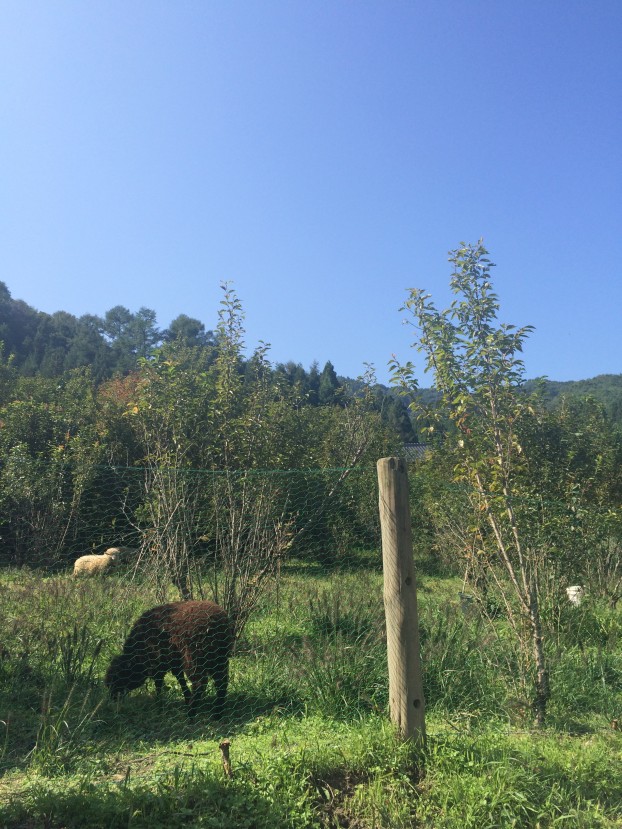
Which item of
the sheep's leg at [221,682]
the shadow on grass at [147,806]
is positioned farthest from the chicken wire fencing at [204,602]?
the shadow on grass at [147,806]

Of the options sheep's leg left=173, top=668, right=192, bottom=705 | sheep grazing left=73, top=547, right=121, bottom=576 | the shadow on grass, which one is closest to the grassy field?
the shadow on grass

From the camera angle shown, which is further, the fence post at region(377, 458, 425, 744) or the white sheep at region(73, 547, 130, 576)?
the white sheep at region(73, 547, 130, 576)

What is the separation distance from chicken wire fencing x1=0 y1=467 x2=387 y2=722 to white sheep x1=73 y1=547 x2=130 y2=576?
0.09 feet

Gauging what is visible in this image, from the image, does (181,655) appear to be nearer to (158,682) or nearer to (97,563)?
(158,682)

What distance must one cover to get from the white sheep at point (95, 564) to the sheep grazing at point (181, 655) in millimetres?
2262

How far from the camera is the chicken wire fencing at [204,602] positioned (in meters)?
4.46

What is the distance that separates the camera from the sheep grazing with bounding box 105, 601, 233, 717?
441 cm

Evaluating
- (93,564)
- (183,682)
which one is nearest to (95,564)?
(93,564)

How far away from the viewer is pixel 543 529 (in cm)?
491

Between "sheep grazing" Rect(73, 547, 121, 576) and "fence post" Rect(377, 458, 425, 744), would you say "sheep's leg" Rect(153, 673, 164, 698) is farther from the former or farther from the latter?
"sheep grazing" Rect(73, 547, 121, 576)

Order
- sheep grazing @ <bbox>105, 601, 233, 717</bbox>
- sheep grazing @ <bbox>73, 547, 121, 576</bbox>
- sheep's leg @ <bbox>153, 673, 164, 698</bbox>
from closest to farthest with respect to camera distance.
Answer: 1. sheep grazing @ <bbox>105, 601, 233, 717</bbox>
2. sheep's leg @ <bbox>153, 673, 164, 698</bbox>
3. sheep grazing @ <bbox>73, 547, 121, 576</bbox>

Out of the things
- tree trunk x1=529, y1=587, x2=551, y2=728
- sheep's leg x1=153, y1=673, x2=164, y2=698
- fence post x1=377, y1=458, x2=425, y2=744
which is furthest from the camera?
sheep's leg x1=153, y1=673, x2=164, y2=698

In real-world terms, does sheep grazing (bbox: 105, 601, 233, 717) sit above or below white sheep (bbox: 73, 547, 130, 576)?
below

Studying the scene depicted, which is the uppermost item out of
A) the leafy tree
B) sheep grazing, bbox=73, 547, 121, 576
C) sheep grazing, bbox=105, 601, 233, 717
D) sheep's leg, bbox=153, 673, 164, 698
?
the leafy tree
